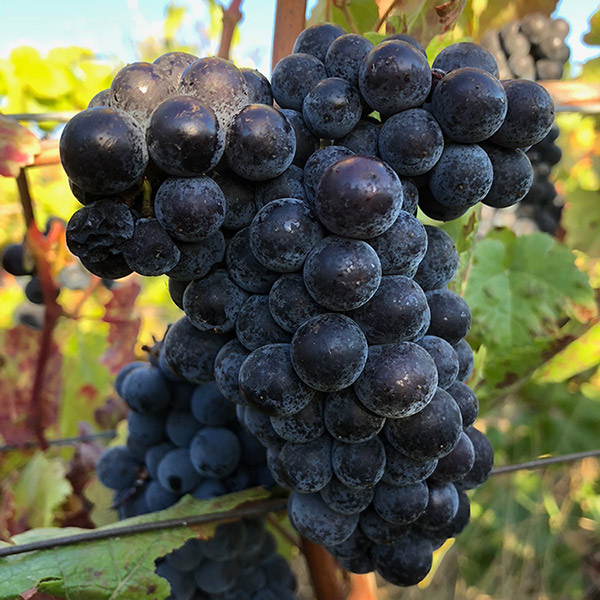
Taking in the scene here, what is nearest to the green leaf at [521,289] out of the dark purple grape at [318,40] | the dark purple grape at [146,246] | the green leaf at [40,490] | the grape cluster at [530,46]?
the grape cluster at [530,46]

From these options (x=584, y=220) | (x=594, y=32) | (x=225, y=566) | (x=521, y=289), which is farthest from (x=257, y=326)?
(x=584, y=220)

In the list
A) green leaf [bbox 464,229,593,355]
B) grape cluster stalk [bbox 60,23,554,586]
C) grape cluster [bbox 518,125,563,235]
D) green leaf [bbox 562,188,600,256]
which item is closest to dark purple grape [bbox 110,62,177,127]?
grape cluster stalk [bbox 60,23,554,586]

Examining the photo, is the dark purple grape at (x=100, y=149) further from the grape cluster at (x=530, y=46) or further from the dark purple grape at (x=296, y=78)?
the grape cluster at (x=530, y=46)

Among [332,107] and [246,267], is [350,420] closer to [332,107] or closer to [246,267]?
[246,267]

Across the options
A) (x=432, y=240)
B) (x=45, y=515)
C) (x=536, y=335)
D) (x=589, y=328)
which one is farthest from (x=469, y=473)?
(x=45, y=515)

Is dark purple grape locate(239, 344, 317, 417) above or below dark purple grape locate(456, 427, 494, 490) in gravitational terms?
above

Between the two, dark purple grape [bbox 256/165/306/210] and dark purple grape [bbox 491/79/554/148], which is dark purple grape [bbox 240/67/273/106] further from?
dark purple grape [bbox 491/79/554/148]

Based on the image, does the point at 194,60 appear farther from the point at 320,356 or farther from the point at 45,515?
the point at 45,515
